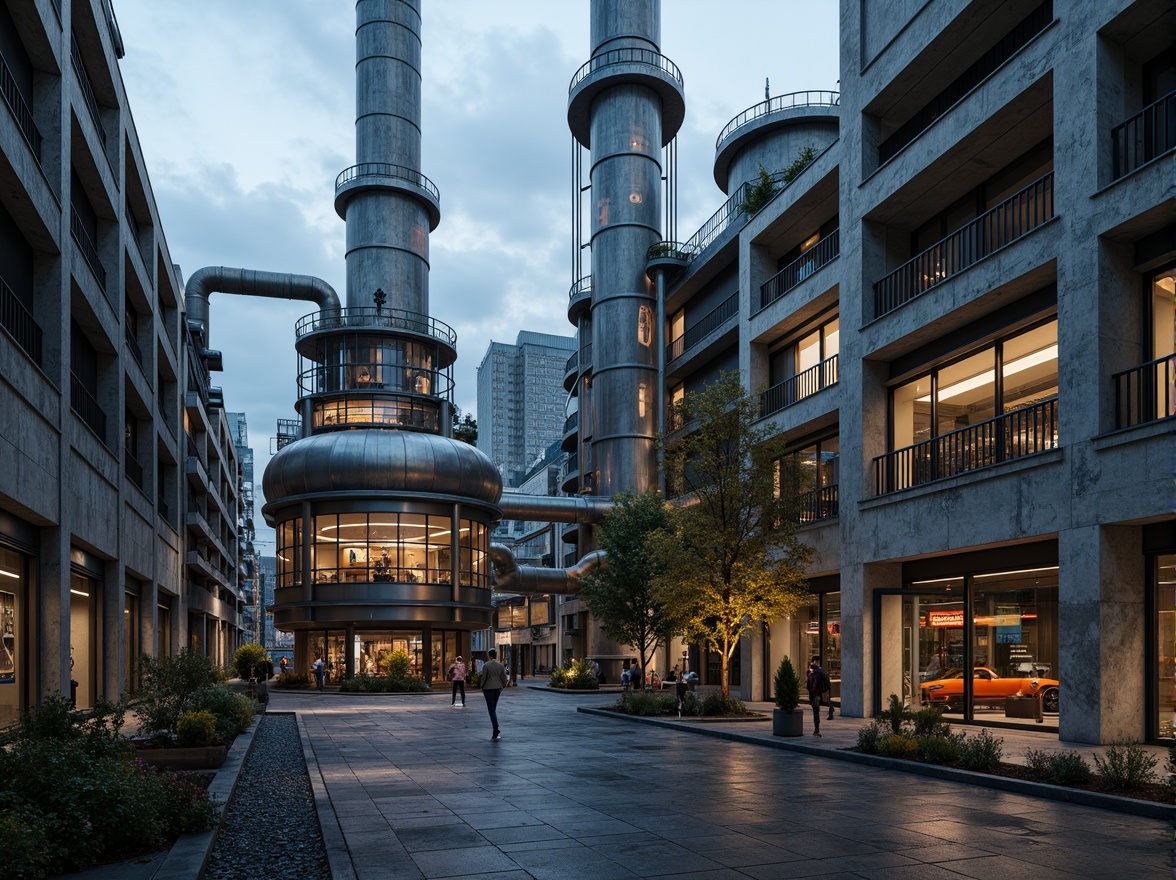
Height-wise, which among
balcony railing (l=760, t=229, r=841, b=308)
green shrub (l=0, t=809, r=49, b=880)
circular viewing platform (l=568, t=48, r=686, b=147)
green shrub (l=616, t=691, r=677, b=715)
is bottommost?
green shrub (l=616, t=691, r=677, b=715)

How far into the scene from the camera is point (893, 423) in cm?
2772

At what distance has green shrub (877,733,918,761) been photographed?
646 inches

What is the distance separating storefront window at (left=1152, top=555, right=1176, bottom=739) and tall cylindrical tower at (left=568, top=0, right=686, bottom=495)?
30.4 meters

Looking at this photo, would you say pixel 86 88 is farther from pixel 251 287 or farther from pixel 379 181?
pixel 251 287

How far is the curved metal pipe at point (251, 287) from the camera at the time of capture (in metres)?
56.8

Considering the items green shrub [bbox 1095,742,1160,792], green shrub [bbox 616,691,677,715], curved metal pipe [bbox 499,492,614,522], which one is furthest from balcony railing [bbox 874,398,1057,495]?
curved metal pipe [bbox 499,492,614,522]

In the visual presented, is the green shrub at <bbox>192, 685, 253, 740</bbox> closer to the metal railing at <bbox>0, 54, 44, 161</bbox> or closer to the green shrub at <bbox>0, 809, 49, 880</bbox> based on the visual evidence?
the green shrub at <bbox>0, 809, 49, 880</bbox>

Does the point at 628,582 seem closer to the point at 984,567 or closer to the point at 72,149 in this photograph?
the point at 984,567

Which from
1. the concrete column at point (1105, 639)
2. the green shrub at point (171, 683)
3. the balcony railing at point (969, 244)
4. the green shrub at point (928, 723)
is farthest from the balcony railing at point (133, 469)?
the concrete column at point (1105, 639)

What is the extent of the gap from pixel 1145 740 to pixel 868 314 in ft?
43.0

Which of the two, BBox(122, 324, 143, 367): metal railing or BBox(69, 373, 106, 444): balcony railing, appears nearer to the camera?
BBox(69, 373, 106, 444): balcony railing

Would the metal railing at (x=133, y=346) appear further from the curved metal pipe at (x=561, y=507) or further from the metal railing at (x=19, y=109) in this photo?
the curved metal pipe at (x=561, y=507)

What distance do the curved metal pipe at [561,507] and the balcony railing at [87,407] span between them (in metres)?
23.0

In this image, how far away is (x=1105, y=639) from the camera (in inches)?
727
